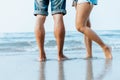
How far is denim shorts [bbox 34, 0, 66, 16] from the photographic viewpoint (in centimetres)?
454

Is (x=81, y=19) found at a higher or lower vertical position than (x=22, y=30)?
higher

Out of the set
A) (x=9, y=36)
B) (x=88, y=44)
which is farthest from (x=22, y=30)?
(x=88, y=44)

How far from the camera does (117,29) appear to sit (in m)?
10.9

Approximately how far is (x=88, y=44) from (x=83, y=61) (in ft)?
1.47

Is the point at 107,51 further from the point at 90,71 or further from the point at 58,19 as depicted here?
the point at 90,71

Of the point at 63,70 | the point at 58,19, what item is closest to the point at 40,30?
the point at 58,19

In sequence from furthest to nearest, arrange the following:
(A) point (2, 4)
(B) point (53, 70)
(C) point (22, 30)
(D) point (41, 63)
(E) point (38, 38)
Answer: (C) point (22, 30), (A) point (2, 4), (E) point (38, 38), (D) point (41, 63), (B) point (53, 70)

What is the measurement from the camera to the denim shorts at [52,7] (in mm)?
4539

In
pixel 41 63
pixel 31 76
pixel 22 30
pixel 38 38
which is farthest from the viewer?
pixel 22 30

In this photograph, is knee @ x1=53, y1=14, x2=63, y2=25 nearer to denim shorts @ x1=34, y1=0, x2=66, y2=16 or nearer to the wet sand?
denim shorts @ x1=34, y1=0, x2=66, y2=16

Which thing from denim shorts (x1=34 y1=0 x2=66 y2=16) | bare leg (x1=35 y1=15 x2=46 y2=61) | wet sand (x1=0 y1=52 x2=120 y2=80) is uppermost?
denim shorts (x1=34 y1=0 x2=66 y2=16)

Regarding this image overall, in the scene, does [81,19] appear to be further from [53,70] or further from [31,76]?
[31,76]

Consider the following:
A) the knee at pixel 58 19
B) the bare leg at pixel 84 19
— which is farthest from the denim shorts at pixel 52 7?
the bare leg at pixel 84 19

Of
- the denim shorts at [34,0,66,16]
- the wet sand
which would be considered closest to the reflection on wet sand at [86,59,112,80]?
the wet sand
